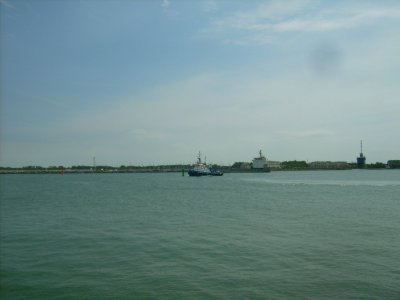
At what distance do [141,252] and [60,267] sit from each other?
13.0 ft

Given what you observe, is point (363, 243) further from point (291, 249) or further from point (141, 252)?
point (141, 252)

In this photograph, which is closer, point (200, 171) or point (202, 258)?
point (202, 258)

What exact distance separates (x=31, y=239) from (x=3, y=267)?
6.52 m

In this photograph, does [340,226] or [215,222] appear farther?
[215,222]

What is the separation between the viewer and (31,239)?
2306cm

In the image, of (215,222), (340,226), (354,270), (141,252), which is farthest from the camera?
(215,222)

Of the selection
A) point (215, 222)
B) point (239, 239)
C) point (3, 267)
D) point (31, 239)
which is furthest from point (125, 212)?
point (3, 267)

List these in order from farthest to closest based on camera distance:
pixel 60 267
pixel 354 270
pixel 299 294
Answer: pixel 60 267 < pixel 354 270 < pixel 299 294

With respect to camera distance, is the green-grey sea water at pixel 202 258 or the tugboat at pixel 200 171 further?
the tugboat at pixel 200 171

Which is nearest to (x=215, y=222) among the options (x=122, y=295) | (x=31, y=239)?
(x=31, y=239)

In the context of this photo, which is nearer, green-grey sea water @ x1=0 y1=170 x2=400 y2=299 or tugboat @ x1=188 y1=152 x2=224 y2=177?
green-grey sea water @ x1=0 y1=170 x2=400 y2=299

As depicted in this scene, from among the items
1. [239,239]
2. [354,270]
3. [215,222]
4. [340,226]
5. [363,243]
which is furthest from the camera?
[215,222]

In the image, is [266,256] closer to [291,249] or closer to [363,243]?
[291,249]

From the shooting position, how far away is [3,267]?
16734 mm
